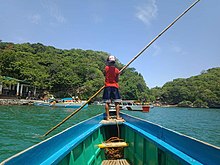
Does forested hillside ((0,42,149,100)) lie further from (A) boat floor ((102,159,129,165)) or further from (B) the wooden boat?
(B) the wooden boat

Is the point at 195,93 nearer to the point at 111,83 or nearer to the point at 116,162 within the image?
the point at 111,83

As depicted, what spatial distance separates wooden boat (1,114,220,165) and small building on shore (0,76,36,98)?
108ft

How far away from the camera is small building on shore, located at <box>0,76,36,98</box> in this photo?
35.4m

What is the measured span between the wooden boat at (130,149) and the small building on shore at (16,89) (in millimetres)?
33060

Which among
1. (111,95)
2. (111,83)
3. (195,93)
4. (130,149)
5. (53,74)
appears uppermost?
(53,74)

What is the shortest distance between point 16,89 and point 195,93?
253ft

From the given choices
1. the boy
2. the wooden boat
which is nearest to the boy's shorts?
the boy

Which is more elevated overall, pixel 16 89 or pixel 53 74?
pixel 53 74

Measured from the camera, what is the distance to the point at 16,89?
41.7m

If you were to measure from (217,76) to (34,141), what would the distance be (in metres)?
114

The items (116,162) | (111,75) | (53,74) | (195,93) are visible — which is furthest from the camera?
(195,93)

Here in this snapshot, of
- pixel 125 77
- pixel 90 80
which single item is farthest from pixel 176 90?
pixel 90 80

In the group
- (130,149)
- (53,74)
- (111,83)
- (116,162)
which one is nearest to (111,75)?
(111,83)

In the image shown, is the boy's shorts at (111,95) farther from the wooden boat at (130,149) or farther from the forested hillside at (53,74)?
the forested hillside at (53,74)
